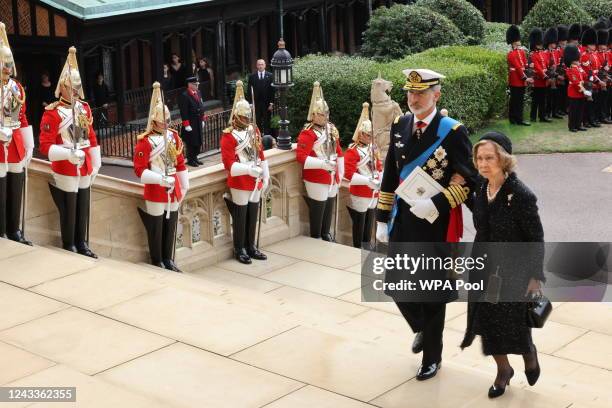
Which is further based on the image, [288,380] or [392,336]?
[392,336]

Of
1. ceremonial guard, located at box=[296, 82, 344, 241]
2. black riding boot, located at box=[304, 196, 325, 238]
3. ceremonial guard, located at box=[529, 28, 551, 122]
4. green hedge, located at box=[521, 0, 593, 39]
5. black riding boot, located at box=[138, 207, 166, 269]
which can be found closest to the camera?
black riding boot, located at box=[138, 207, 166, 269]

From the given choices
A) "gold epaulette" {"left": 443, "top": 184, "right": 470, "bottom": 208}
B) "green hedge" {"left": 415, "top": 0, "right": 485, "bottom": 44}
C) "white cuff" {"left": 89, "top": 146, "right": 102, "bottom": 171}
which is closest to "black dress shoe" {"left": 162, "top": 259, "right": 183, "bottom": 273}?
"white cuff" {"left": 89, "top": 146, "right": 102, "bottom": 171}

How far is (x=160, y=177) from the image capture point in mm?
10898

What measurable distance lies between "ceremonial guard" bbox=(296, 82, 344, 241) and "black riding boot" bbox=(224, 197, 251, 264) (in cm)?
106

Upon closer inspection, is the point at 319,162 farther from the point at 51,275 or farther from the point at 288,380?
the point at 288,380

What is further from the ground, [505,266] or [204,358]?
[505,266]

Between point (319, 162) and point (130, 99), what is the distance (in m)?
11.0

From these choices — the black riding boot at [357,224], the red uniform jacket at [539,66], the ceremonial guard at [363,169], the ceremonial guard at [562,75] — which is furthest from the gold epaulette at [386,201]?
the ceremonial guard at [562,75]

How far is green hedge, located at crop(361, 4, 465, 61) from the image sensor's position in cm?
2442

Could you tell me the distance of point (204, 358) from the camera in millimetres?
7902

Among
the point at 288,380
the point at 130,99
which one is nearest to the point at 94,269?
the point at 288,380

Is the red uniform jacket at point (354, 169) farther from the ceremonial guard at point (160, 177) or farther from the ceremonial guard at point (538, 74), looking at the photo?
the ceremonial guard at point (538, 74)

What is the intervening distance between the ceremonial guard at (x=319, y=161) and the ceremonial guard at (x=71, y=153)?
2406 millimetres

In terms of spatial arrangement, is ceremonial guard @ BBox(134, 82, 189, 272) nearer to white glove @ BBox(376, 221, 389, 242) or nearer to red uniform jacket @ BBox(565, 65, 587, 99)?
white glove @ BBox(376, 221, 389, 242)
